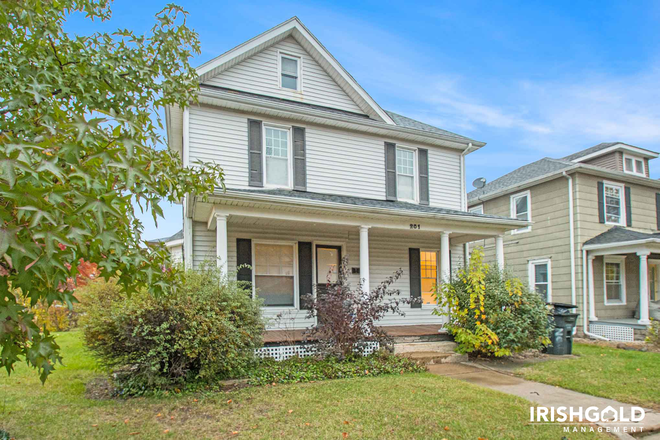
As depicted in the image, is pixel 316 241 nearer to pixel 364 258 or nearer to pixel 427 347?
pixel 364 258

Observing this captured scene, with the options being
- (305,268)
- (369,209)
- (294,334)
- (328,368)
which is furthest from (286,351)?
(369,209)

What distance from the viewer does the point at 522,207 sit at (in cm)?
1554

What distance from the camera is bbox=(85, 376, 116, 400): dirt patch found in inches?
235

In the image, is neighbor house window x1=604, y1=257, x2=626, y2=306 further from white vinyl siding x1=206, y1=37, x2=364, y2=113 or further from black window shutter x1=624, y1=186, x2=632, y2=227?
white vinyl siding x1=206, y1=37, x2=364, y2=113

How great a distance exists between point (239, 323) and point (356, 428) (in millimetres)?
2727

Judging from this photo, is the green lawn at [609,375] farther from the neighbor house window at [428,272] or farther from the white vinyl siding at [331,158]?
the white vinyl siding at [331,158]

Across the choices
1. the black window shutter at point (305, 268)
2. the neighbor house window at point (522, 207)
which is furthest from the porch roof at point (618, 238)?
the black window shutter at point (305, 268)

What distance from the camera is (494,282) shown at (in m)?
8.85

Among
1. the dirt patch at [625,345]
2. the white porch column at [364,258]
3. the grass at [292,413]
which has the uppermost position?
the white porch column at [364,258]

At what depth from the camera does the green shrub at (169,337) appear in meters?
5.83

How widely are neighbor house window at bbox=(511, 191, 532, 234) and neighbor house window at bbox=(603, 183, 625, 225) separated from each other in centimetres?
236

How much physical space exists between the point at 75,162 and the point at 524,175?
16538 millimetres

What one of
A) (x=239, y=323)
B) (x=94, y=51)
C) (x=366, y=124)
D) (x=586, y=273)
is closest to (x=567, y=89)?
(x=586, y=273)

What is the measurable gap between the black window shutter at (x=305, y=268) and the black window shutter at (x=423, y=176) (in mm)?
3493
